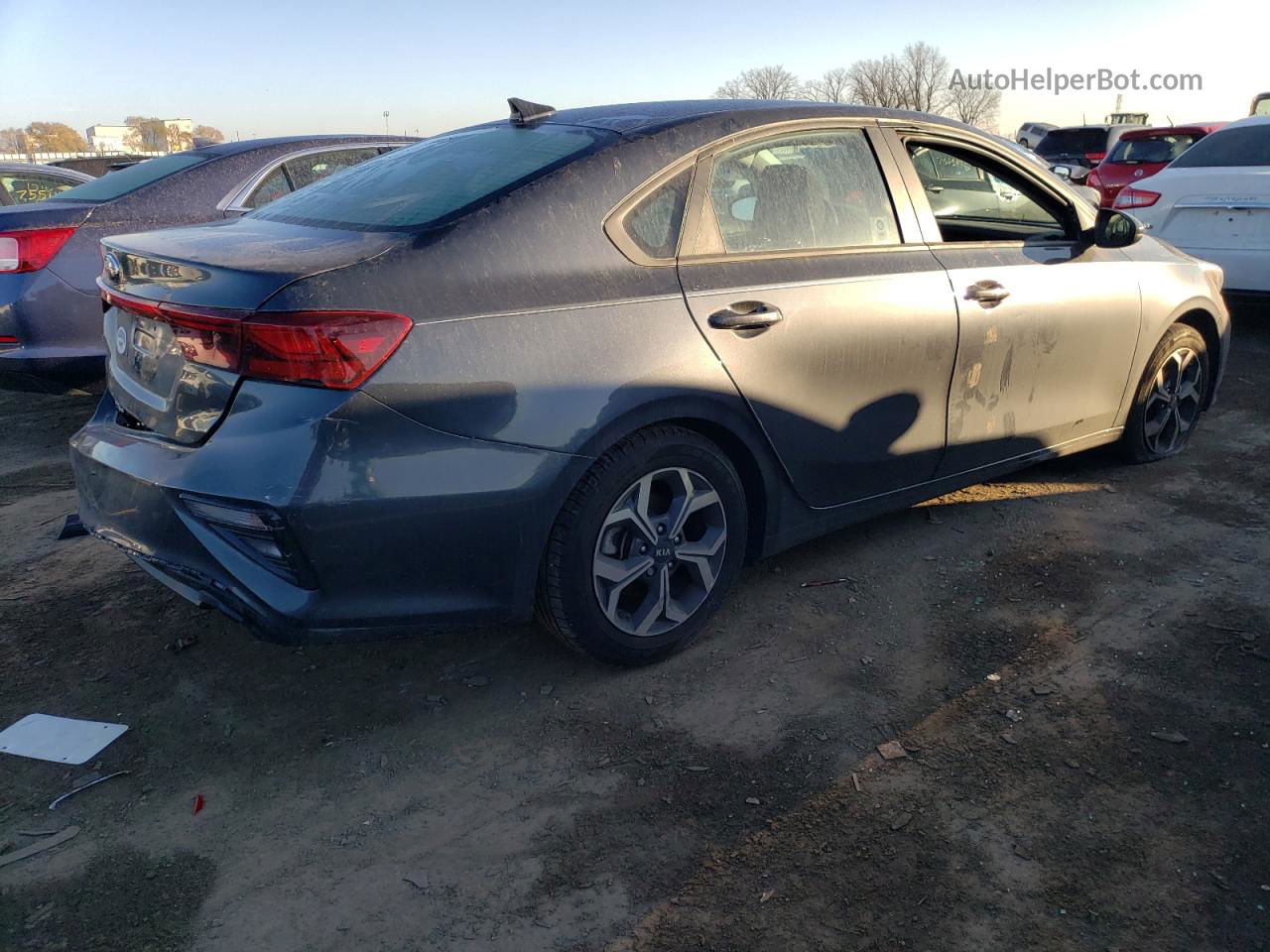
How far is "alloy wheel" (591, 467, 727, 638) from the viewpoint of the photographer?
9.46 feet

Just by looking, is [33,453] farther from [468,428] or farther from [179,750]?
[468,428]

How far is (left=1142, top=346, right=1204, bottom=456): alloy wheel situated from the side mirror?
80 centimetres

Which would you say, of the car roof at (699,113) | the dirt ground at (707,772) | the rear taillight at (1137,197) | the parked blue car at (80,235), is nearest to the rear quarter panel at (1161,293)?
the dirt ground at (707,772)

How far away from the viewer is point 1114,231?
4.09 m

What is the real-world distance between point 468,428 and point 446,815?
0.97 metres

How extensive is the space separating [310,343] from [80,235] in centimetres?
360

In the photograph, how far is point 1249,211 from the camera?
6.73 m

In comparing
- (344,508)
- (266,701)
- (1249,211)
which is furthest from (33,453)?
(1249,211)

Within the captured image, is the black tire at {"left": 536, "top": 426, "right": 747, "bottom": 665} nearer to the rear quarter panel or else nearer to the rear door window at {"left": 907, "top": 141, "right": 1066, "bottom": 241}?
the rear door window at {"left": 907, "top": 141, "right": 1066, "bottom": 241}

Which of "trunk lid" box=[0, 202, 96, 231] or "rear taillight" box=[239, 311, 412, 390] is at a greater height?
"trunk lid" box=[0, 202, 96, 231]

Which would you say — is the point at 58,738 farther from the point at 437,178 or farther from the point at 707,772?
the point at 437,178

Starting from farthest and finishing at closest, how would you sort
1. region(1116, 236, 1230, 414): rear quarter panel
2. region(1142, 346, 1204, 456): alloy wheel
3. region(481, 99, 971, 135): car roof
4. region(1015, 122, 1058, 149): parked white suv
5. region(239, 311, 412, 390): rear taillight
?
region(1015, 122, 1058, 149): parked white suv
region(1142, 346, 1204, 456): alloy wheel
region(1116, 236, 1230, 414): rear quarter panel
region(481, 99, 971, 135): car roof
region(239, 311, 412, 390): rear taillight

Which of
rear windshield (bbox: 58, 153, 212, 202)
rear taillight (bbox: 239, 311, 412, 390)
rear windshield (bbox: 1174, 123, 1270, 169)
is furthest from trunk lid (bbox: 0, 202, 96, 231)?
rear windshield (bbox: 1174, 123, 1270, 169)

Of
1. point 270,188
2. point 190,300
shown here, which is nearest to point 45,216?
point 270,188
